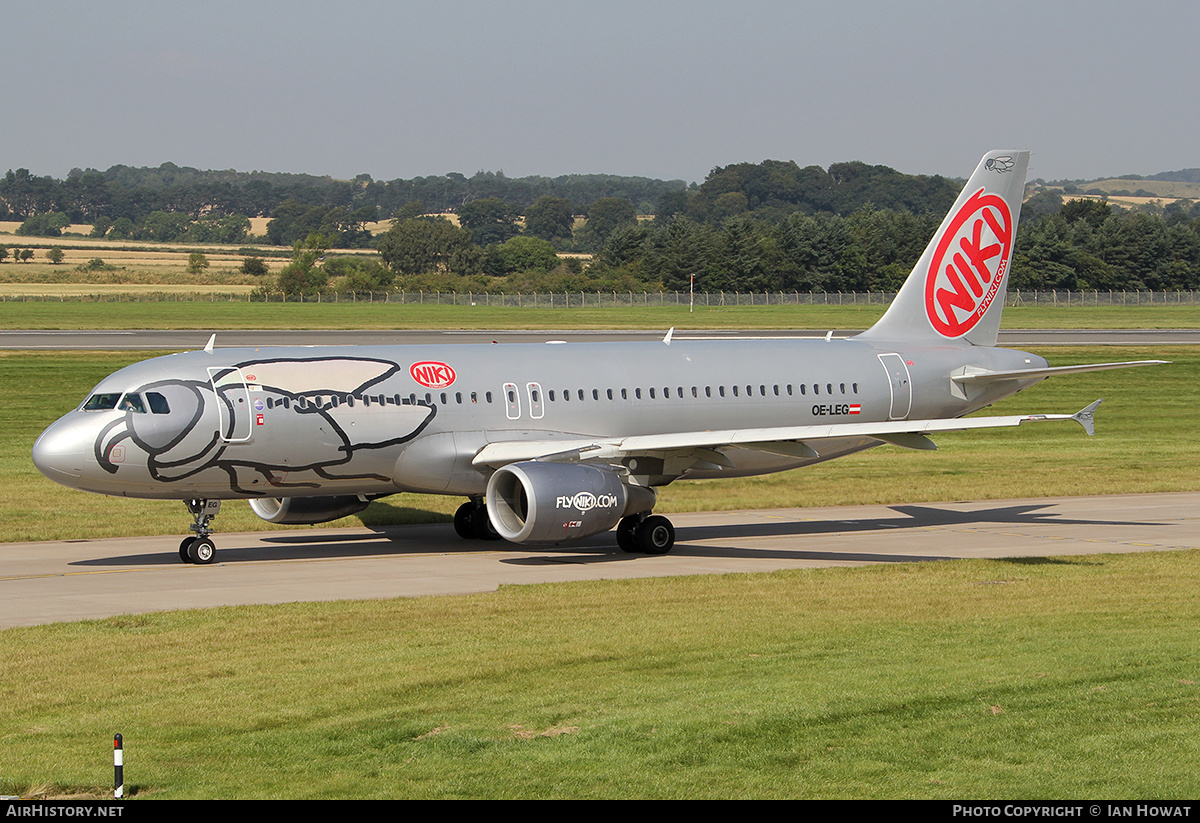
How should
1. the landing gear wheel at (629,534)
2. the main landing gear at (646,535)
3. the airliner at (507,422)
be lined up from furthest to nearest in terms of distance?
the landing gear wheel at (629,534) < the main landing gear at (646,535) < the airliner at (507,422)

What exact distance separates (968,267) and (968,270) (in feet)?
0.29

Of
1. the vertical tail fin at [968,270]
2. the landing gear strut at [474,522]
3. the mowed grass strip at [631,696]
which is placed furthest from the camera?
the vertical tail fin at [968,270]

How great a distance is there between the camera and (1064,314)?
4823 inches

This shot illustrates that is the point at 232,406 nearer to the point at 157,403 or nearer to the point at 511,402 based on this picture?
the point at 157,403

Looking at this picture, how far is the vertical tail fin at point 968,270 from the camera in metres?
36.9

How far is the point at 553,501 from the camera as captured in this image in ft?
90.5

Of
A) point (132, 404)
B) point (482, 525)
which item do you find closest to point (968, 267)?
point (482, 525)

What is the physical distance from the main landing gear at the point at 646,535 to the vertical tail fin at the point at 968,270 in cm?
972

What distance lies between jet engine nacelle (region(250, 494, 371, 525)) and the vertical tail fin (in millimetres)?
14248

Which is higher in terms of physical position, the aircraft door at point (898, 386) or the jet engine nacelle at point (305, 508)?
the aircraft door at point (898, 386)

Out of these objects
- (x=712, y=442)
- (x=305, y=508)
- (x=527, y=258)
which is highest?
(x=527, y=258)

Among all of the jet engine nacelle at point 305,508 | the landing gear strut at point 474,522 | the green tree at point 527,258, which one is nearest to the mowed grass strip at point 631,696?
the landing gear strut at point 474,522

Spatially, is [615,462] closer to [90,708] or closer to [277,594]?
[277,594]

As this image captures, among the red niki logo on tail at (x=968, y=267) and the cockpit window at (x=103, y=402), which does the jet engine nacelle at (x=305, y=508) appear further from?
the red niki logo on tail at (x=968, y=267)
